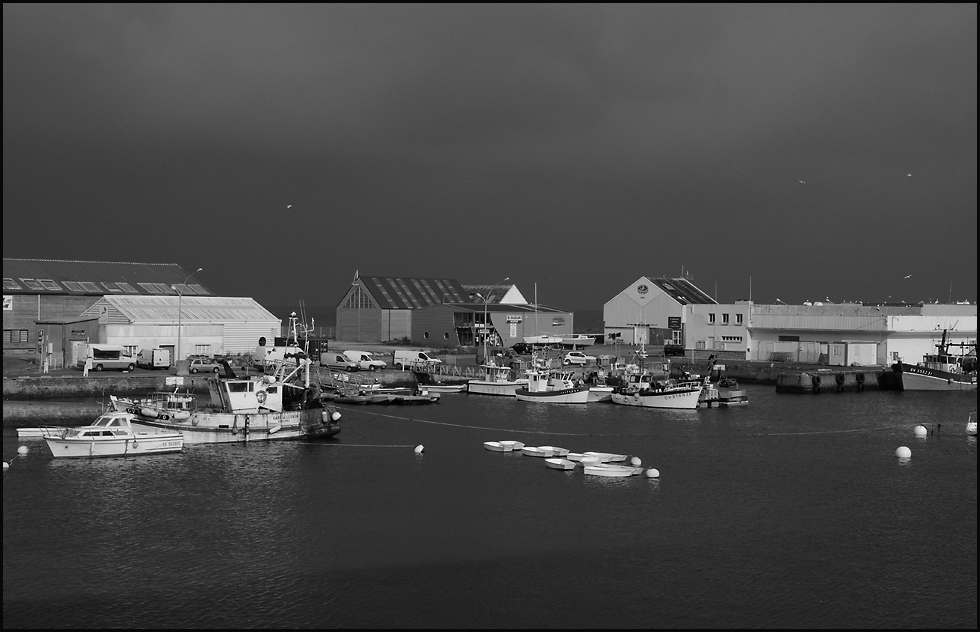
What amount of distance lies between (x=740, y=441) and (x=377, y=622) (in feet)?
83.9

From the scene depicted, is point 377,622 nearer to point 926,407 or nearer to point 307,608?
point 307,608

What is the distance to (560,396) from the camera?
181 ft

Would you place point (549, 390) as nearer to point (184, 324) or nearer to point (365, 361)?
point (365, 361)

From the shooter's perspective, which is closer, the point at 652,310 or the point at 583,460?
the point at 583,460

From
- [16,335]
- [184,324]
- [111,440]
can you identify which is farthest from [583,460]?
[16,335]

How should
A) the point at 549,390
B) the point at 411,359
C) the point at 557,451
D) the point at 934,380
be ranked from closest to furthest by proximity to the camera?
1. the point at 557,451
2. the point at 549,390
3. the point at 934,380
4. the point at 411,359

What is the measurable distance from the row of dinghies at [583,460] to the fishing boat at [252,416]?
26.5 ft

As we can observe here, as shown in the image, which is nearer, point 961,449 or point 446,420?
point 961,449

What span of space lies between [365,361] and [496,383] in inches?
411

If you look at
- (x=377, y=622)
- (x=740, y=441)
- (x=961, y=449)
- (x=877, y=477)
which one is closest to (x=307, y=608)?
(x=377, y=622)

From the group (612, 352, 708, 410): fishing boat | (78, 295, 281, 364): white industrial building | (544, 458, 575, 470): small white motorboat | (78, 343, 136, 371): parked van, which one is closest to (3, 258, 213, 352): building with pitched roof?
(78, 295, 281, 364): white industrial building

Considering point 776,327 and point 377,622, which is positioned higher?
point 776,327

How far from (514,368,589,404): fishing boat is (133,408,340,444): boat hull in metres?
17.4

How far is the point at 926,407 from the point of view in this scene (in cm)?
5469
